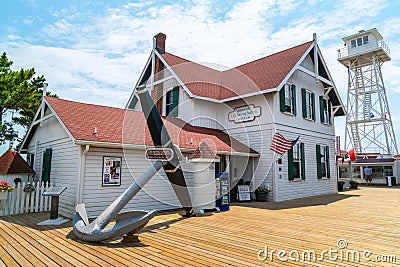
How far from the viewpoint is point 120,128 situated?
921 centimetres

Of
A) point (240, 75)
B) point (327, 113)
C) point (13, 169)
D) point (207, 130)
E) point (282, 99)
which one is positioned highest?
point (240, 75)

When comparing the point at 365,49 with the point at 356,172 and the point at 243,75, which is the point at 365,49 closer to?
the point at 356,172

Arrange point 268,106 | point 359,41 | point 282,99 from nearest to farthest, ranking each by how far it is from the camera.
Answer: point 268,106, point 282,99, point 359,41

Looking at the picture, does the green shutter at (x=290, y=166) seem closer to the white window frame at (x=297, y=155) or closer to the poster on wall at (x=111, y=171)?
the white window frame at (x=297, y=155)

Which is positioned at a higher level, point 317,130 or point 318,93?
point 318,93

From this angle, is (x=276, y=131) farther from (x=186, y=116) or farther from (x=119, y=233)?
(x=119, y=233)

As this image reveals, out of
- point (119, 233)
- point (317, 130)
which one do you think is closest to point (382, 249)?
point (119, 233)

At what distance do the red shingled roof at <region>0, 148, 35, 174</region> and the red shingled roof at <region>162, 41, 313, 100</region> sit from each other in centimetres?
741

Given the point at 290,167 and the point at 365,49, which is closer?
the point at 290,167

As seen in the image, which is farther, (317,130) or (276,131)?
(317,130)

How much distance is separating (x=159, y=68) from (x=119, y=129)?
6432 mm

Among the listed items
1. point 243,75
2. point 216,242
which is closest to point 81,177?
point 216,242

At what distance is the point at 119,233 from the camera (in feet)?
16.3

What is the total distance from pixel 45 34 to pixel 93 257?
23.0 ft
